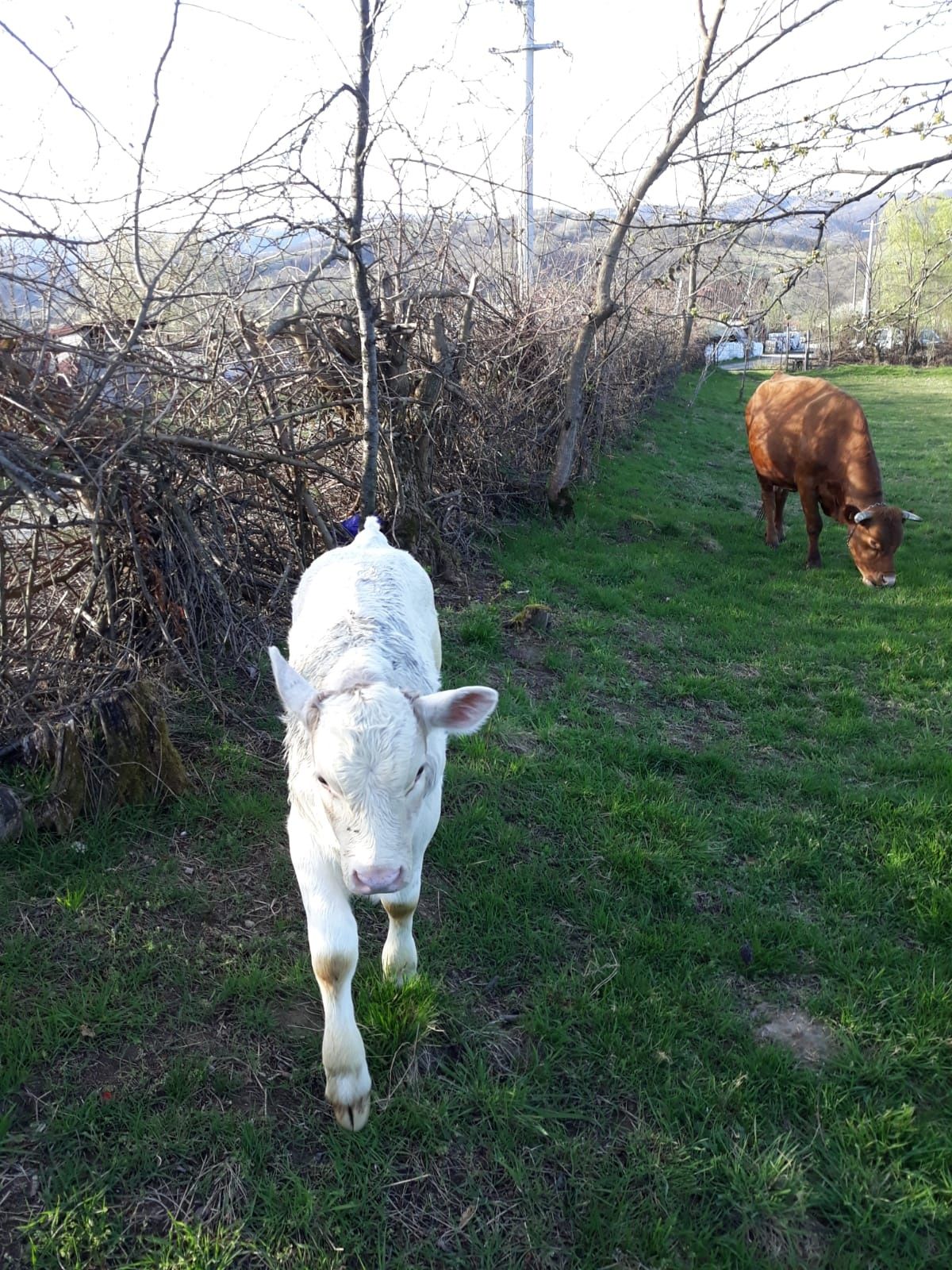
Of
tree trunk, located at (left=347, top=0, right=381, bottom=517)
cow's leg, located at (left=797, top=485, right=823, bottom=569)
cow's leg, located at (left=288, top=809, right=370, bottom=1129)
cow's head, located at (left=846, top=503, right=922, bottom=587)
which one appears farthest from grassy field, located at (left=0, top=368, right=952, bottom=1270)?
cow's leg, located at (left=797, top=485, right=823, bottom=569)

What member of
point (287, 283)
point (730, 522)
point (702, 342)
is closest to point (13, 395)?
point (287, 283)

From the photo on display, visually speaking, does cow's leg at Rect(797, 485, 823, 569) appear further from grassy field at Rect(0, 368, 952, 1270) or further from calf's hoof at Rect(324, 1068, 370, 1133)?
calf's hoof at Rect(324, 1068, 370, 1133)

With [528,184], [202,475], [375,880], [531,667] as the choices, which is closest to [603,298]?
[528,184]

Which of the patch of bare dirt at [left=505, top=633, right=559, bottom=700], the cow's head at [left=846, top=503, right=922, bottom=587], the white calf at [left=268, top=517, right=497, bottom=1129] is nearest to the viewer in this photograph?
the white calf at [left=268, top=517, right=497, bottom=1129]

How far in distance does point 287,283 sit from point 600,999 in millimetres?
5603

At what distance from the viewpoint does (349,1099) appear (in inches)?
106

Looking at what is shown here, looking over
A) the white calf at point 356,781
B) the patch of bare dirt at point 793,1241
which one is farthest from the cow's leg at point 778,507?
the patch of bare dirt at point 793,1241

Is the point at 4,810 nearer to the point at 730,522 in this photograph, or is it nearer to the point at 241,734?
the point at 241,734

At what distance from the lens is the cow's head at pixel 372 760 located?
250cm

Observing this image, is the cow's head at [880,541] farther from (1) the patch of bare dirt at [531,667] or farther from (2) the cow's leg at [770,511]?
(1) the patch of bare dirt at [531,667]

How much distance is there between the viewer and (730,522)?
1138cm

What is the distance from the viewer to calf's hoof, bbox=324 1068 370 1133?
270 cm

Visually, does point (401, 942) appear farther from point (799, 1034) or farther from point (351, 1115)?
point (799, 1034)

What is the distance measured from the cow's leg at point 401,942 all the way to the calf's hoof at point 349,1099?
509 mm
